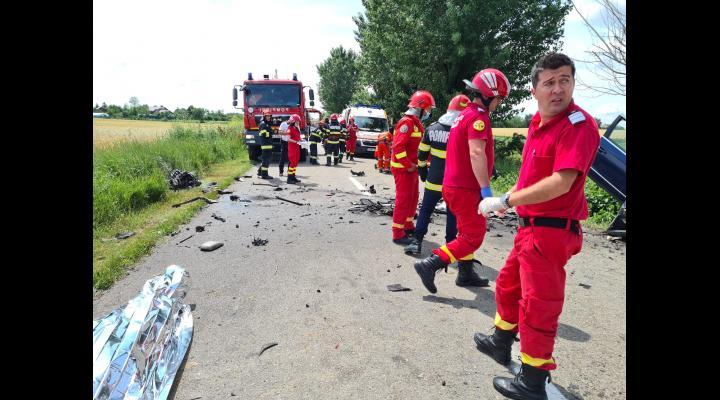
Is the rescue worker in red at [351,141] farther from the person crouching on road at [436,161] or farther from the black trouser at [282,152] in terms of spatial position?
the person crouching on road at [436,161]

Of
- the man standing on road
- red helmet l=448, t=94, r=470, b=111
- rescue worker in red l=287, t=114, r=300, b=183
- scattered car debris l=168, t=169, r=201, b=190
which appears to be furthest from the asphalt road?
the man standing on road

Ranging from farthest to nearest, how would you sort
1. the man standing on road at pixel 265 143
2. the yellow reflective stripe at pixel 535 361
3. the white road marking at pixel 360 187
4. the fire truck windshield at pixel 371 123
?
the fire truck windshield at pixel 371 123 < the man standing on road at pixel 265 143 < the white road marking at pixel 360 187 < the yellow reflective stripe at pixel 535 361

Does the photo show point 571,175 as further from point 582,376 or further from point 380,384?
point 380,384

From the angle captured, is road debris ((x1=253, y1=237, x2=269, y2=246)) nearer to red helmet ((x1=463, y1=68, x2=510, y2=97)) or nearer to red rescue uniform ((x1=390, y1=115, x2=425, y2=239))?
red rescue uniform ((x1=390, y1=115, x2=425, y2=239))

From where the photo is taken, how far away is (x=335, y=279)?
4.54 meters

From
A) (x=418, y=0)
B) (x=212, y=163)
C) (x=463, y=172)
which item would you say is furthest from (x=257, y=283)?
(x=418, y=0)

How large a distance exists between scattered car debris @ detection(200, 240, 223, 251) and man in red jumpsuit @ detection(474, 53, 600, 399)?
415 cm

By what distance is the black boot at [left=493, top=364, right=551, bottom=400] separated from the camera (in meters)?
2.43

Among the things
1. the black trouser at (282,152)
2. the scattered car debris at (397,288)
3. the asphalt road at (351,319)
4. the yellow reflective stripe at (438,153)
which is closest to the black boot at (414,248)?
the asphalt road at (351,319)

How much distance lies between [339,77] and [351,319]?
64342 mm

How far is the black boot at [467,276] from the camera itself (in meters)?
4.39

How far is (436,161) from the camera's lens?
5070 mm

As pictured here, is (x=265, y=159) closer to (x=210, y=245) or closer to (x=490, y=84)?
(x=210, y=245)

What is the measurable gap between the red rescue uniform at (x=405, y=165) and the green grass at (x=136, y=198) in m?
3.30
